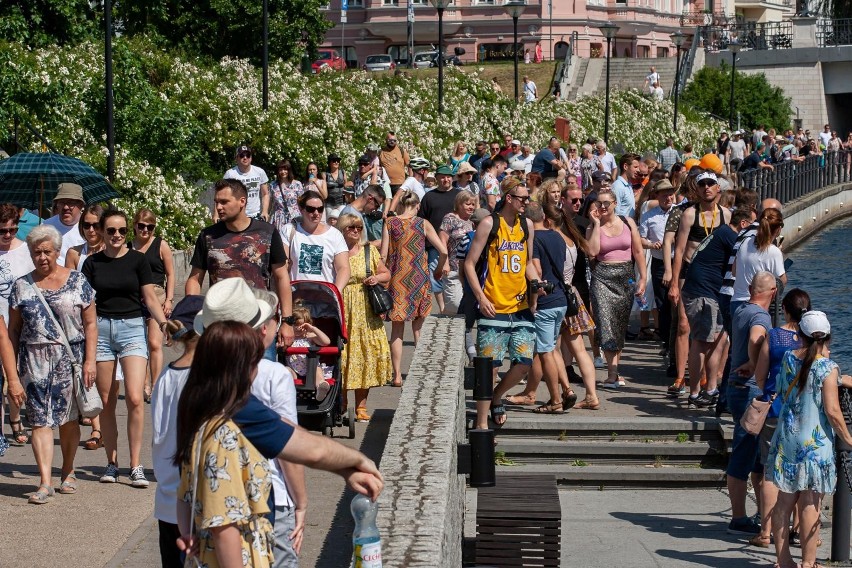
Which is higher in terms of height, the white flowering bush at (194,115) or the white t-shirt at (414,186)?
the white flowering bush at (194,115)

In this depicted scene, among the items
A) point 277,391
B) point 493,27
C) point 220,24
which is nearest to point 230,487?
point 277,391

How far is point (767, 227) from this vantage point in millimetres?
11250

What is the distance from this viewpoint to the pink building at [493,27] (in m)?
72.8

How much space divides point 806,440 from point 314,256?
149 inches

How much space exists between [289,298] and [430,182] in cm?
983

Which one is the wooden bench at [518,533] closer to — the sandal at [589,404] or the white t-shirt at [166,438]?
the white t-shirt at [166,438]

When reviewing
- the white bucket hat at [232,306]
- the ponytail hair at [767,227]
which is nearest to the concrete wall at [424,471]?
the white bucket hat at [232,306]

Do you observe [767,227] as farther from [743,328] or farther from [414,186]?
[414,186]

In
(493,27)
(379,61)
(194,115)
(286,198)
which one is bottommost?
(286,198)

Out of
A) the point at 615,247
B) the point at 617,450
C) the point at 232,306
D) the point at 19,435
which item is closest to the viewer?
the point at 232,306

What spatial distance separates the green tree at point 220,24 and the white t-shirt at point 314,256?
31894 mm

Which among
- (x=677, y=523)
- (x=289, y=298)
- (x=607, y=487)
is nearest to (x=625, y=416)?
(x=607, y=487)

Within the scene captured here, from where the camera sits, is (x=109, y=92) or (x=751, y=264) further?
(x=109, y=92)

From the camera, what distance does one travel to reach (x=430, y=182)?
62.1 feet
